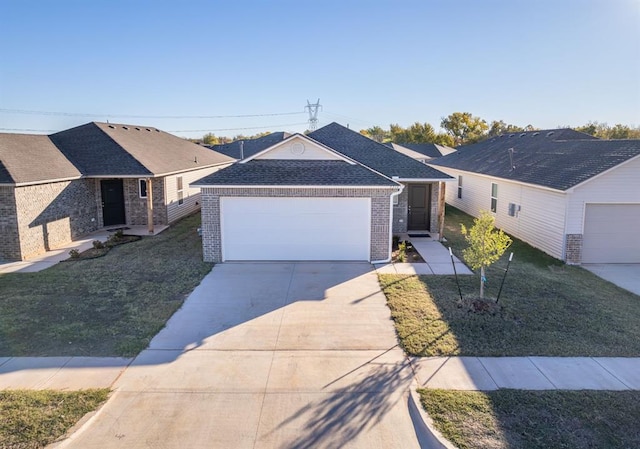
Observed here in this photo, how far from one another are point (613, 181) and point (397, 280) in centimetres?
804

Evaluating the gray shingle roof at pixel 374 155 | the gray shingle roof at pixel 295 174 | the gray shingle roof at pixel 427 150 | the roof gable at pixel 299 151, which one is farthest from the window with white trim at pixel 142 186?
the gray shingle roof at pixel 427 150

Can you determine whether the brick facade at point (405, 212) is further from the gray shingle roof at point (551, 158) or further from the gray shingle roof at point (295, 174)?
the gray shingle roof at point (295, 174)

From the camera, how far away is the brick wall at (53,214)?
13.8 metres

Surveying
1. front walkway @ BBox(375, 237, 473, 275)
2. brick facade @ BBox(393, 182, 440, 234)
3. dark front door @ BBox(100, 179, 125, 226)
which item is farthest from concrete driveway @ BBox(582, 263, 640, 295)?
dark front door @ BBox(100, 179, 125, 226)

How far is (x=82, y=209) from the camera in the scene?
17281mm

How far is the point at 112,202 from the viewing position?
19031 millimetres

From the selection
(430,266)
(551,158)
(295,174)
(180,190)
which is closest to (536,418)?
(430,266)

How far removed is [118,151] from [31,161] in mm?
3774

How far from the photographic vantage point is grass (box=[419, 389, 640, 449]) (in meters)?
5.07

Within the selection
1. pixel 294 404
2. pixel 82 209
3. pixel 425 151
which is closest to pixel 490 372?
pixel 294 404

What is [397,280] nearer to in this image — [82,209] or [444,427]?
[444,427]

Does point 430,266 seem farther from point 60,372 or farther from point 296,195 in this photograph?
point 60,372

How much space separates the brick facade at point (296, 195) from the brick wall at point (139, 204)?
7.10 meters

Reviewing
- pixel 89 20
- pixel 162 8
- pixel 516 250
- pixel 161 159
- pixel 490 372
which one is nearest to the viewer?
pixel 490 372
